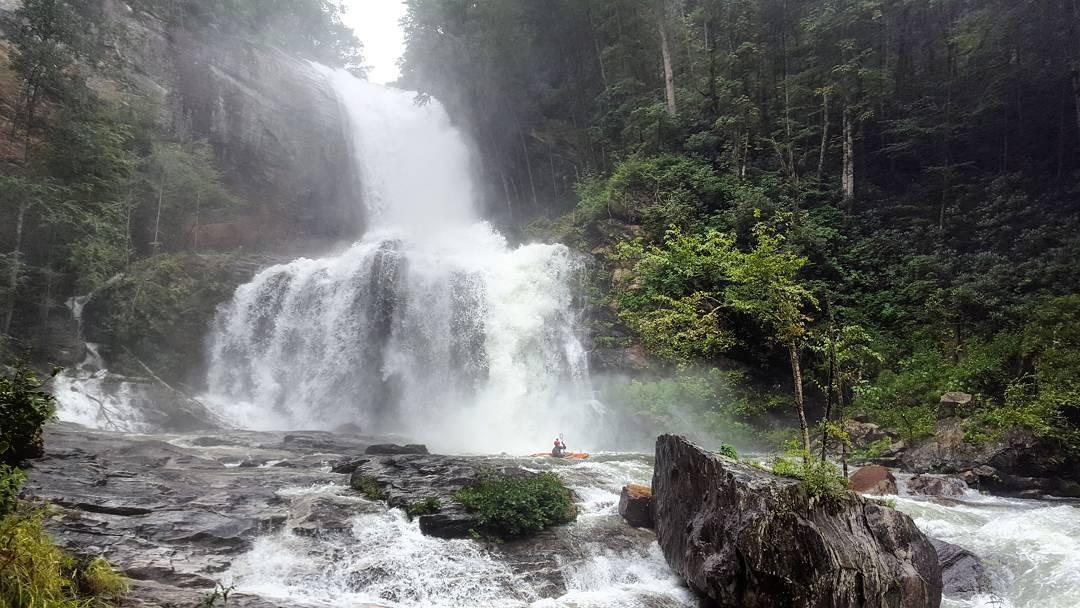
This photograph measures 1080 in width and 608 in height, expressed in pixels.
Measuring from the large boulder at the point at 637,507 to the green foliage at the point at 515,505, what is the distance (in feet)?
2.74

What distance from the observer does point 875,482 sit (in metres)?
10.6

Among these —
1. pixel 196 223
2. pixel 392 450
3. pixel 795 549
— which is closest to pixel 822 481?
pixel 795 549

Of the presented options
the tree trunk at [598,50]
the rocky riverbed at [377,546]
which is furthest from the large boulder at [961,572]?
the tree trunk at [598,50]

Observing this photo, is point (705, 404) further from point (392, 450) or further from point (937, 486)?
point (392, 450)

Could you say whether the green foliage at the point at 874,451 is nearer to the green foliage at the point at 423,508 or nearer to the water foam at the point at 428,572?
the water foam at the point at 428,572

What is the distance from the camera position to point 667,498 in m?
8.47

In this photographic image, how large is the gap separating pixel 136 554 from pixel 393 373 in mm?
16392

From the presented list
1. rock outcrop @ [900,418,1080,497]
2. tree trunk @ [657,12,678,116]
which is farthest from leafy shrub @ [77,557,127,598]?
tree trunk @ [657,12,678,116]

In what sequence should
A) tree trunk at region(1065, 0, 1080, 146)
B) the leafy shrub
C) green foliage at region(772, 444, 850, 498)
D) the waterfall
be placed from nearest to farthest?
the leafy shrub
green foliage at region(772, 444, 850, 498)
tree trunk at region(1065, 0, 1080, 146)
the waterfall

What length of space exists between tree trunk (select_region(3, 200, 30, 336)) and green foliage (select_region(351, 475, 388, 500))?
18461 mm

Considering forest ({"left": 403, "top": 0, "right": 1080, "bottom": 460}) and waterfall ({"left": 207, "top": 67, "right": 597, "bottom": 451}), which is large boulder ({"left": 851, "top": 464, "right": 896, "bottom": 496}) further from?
waterfall ({"left": 207, "top": 67, "right": 597, "bottom": 451})

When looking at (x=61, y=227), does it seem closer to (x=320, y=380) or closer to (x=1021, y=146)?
(x=320, y=380)

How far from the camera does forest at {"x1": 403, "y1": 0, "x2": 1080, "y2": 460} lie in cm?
1455

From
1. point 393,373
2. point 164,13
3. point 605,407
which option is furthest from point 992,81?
point 164,13
